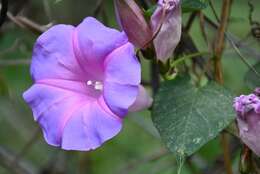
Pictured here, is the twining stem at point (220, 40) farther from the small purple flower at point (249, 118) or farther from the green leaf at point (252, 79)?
the small purple flower at point (249, 118)

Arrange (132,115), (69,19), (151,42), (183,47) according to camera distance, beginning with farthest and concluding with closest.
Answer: (69,19)
(132,115)
(183,47)
(151,42)

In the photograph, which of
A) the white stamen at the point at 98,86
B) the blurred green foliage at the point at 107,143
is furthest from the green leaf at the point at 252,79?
the blurred green foliage at the point at 107,143

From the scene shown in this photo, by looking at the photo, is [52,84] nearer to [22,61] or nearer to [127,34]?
[127,34]

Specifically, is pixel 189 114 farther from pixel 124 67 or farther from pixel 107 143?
pixel 107 143

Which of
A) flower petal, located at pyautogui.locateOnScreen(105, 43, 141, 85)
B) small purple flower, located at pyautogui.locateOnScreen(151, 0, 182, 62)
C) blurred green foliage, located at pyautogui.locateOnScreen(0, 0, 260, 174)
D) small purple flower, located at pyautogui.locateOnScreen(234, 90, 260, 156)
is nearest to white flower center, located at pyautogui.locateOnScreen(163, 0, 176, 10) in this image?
small purple flower, located at pyautogui.locateOnScreen(151, 0, 182, 62)

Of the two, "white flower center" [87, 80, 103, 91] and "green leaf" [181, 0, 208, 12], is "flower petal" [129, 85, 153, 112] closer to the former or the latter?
"white flower center" [87, 80, 103, 91]

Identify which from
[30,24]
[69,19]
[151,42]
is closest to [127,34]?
[151,42]
